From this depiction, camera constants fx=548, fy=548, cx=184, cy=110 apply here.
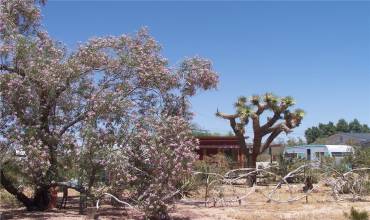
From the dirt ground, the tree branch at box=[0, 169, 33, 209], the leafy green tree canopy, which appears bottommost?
the dirt ground

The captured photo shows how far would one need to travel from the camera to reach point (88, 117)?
1277cm

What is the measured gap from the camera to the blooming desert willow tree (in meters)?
12.4

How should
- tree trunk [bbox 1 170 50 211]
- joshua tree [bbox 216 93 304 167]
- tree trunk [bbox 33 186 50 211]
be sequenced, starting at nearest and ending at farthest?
tree trunk [bbox 1 170 50 211] → tree trunk [bbox 33 186 50 211] → joshua tree [bbox 216 93 304 167]

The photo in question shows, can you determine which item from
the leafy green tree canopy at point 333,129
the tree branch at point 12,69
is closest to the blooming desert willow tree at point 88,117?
the tree branch at point 12,69

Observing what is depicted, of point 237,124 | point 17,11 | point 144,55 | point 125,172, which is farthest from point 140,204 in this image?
point 237,124

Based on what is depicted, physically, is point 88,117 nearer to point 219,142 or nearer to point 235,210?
point 235,210

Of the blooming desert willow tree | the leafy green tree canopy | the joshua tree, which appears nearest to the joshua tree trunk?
the joshua tree

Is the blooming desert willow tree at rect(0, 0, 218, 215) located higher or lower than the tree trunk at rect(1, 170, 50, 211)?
higher

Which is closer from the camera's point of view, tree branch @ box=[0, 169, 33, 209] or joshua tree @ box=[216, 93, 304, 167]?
tree branch @ box=[0, 169, 33, 209]

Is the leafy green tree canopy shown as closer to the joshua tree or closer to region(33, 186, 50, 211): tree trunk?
the joshua tree

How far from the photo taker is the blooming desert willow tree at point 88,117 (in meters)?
12.4

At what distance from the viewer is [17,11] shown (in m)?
14.6

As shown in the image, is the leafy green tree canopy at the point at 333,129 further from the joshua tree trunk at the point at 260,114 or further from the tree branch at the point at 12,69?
the tree branch at the point at 12,69

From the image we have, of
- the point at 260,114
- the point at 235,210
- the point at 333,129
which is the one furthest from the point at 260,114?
Answer: the point at 333,129
